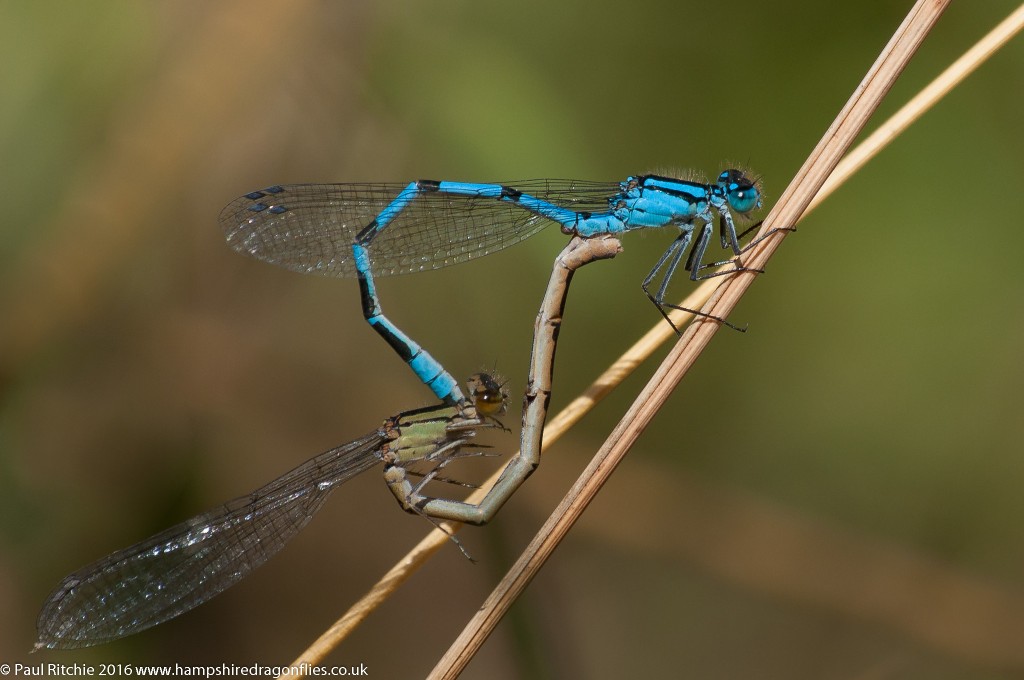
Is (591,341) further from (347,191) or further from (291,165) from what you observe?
(291,165)

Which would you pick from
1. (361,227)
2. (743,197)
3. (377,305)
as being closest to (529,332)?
(377,305)

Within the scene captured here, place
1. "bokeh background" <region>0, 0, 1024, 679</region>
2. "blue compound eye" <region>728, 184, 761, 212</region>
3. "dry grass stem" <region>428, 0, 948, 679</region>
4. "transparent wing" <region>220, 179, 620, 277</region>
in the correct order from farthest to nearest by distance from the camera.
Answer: "bokeh background" <region>0, 0, 1024, 679</region> → "transparent wing" <region>220, 179, 620, 277</region> → "blue compound eye" <region>728, 184, 761, 212</region> → "dry grass stem" <region>428, 0, 948, 679</region>

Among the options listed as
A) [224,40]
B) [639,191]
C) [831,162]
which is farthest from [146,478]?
[831,162]

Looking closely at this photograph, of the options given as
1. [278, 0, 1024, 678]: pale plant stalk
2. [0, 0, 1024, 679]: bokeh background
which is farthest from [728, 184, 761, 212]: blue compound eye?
[0, 0, 1024, 679]: bokeh background

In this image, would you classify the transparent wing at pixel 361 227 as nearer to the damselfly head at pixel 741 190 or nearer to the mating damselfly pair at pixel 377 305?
the mating damselfly pair at pixel 377 305

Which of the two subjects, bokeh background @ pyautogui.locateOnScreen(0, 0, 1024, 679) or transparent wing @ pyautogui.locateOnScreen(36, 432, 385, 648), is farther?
bokeh background @ pyautogui.locateOnScreen(0, 0, 1024, 679)

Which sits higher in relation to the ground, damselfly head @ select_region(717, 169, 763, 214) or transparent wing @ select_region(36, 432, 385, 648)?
transparent wing @ select_region(36, 432, 385, 648)

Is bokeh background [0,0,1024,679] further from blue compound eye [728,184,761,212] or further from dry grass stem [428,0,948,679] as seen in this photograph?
dry grass stem [428,0,948,679]
